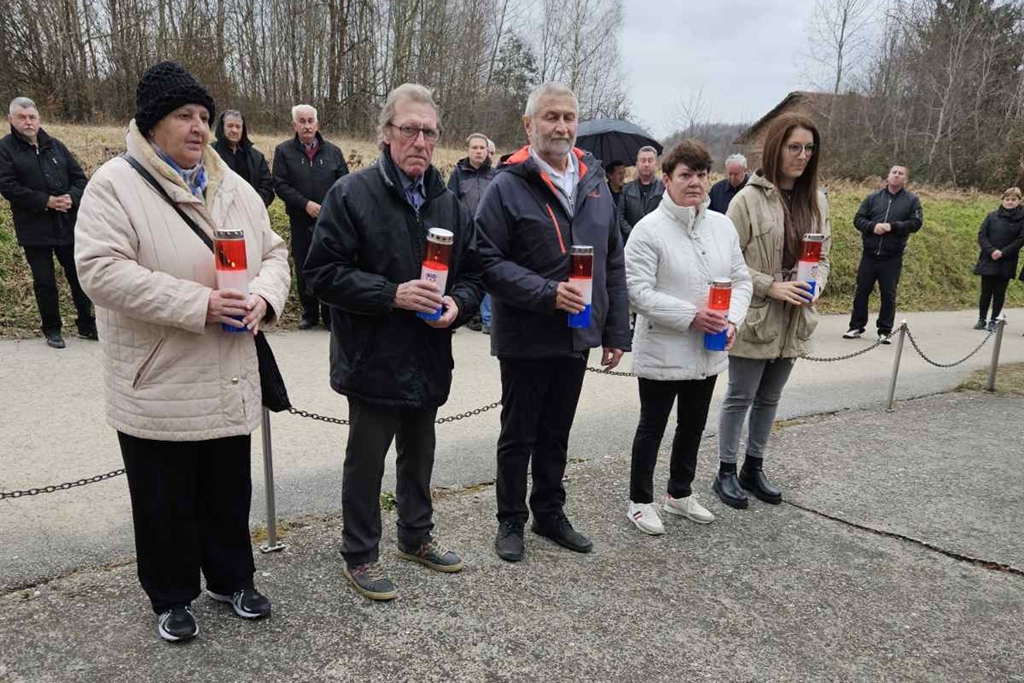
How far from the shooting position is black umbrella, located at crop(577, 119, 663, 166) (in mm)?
9734

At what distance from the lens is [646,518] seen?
398cm

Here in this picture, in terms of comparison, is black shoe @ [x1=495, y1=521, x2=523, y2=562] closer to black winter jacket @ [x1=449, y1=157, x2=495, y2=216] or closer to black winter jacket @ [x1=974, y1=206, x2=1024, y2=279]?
black winter jacket @ [x1=449, y1=157, x2=495, y2=216]

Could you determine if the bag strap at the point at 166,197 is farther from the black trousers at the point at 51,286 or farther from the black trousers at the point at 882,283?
the black trousers at the point at 882,283

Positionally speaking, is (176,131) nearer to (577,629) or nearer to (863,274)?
(577,629)

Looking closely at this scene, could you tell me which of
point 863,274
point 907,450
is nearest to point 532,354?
point 907,450

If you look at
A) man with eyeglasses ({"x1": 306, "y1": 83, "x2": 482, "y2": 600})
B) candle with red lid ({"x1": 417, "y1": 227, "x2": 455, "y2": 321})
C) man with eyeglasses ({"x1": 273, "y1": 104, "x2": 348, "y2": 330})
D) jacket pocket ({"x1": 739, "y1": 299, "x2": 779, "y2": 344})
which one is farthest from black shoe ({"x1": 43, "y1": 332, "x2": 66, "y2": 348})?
jacket pocket ({"x1": 739, "y1": 299, "x2": 779, "y2": 344})

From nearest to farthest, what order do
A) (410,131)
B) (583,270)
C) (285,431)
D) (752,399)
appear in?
(410,131) → (583,270) → (752,399) → (285,431)

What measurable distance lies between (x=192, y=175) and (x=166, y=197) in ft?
0.48

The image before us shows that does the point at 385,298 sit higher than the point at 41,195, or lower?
lower

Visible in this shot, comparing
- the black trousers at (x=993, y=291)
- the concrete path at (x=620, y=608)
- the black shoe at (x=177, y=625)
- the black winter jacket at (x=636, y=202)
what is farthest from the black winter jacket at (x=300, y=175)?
the black trousers at (x=993, y=291)

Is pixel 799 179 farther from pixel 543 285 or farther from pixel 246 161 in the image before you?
pixel 246 161

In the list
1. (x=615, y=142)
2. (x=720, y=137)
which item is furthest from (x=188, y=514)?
(x=720, y=137)

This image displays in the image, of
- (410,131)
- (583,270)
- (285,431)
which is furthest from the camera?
(285,431)

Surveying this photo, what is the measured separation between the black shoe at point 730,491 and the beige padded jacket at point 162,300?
287 cm
